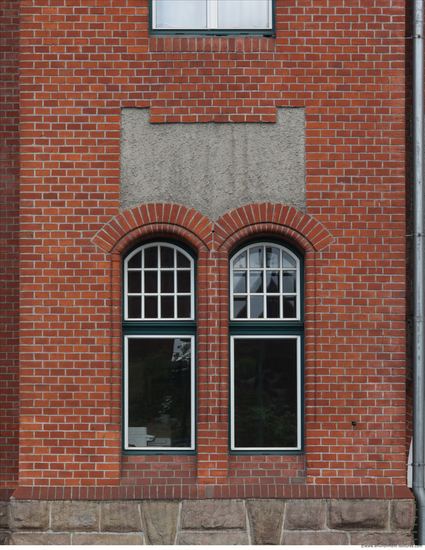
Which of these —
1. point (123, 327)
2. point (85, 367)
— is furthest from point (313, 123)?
point (85, 367)

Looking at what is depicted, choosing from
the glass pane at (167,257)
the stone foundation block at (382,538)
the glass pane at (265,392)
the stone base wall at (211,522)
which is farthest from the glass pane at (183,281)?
the stone foundation block at (382,538)

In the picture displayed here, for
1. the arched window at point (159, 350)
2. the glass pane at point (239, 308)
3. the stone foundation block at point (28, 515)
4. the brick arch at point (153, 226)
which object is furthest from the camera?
the glass pane at point (239, 308)

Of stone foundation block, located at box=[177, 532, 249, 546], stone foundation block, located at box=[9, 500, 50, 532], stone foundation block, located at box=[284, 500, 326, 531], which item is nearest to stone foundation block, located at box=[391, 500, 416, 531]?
stone foundation block, located at box=[284, 500, 326, 531]

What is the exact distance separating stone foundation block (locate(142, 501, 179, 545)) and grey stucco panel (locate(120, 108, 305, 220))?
10.3ft

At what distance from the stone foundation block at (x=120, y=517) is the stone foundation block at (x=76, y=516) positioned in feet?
0.28

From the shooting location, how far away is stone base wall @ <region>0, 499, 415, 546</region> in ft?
21.5

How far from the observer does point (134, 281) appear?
703cm

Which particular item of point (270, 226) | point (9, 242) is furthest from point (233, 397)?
point (9, 242)

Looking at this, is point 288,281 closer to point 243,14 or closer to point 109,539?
point 243,14

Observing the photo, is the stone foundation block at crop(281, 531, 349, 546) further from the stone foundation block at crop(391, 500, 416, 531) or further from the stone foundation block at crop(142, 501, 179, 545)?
the stone foundation block at crop(142, 501, 179, 545)

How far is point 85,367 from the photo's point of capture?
672 centimetres

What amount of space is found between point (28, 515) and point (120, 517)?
3.19 feet

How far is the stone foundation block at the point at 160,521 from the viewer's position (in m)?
6.55

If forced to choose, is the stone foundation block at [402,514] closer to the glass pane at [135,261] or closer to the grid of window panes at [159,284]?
the grid of window panes at [159,284]
